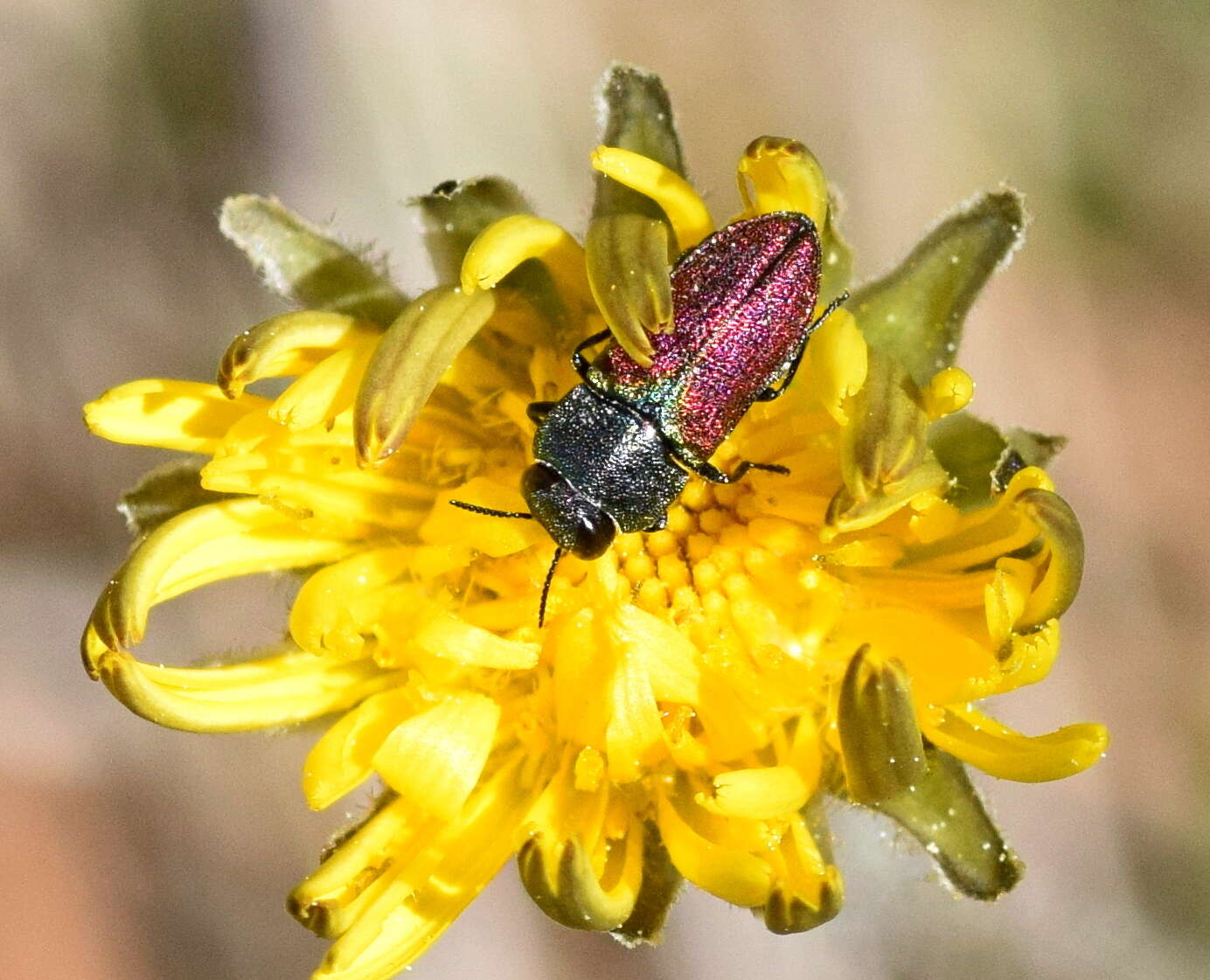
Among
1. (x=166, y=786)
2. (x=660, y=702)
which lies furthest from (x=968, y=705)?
(x=166, y=786)

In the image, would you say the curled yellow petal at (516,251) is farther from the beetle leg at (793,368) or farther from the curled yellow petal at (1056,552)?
the curled yellow petal at (1056,552)

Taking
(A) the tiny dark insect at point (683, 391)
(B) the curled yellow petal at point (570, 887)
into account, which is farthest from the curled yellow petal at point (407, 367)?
(B) the curled yellow petal at point (570, 887)

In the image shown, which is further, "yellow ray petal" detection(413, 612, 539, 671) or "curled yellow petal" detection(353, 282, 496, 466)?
"yellow ray petal" detection(413, 612, 539, 671)

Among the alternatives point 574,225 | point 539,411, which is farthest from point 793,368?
point 574,225

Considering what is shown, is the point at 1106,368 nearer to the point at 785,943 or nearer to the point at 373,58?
the point at 785,943

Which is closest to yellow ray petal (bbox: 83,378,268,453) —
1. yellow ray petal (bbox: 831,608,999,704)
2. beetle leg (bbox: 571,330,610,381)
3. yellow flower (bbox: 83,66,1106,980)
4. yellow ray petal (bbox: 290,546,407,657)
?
yellow flower (bbox: 83,66,1106,980)

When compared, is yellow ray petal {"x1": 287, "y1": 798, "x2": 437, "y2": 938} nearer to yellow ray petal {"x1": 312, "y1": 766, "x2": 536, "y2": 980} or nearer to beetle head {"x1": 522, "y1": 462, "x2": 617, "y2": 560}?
yellow ray petal {"x1": 312, "y1": 766, "x2": 536, "y2": 980}

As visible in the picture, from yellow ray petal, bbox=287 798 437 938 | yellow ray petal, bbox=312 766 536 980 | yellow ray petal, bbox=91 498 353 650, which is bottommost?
yellow ray petal, bbox=312 766 536 980
